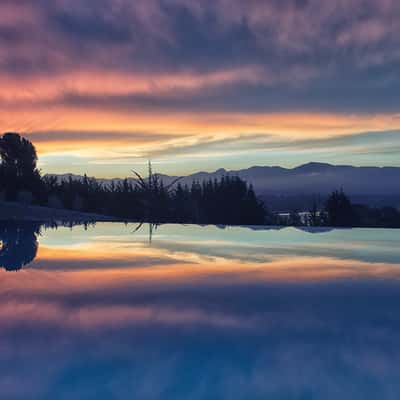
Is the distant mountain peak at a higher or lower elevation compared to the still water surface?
higher

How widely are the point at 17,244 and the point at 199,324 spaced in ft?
15.7

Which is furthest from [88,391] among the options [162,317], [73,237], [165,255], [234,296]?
[73,237]

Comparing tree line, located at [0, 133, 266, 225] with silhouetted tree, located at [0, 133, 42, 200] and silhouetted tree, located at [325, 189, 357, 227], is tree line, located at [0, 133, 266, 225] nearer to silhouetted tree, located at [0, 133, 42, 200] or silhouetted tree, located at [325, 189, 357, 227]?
silhouetted tree, located at [0, 133, 42, 200]

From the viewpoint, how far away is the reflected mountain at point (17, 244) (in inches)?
232

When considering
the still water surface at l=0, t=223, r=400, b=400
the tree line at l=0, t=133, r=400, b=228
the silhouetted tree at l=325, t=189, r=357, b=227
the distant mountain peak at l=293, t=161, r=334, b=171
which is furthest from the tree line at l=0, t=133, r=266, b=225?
the distant mountain peak at l=293, t=161, r=334, b=171

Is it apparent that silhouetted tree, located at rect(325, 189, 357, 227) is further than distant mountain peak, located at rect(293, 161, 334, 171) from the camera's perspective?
No

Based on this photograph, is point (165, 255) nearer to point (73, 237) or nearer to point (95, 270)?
point (95, 270)

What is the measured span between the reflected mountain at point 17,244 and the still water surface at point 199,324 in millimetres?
72

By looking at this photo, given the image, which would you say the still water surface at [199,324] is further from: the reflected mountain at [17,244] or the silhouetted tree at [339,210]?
the silhouetted tree at [339,210]

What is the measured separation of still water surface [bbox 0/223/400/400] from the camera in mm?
2477

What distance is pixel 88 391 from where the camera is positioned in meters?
2.37

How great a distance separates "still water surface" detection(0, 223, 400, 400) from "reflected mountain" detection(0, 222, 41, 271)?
72mm

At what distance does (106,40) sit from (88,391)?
7.47 meters

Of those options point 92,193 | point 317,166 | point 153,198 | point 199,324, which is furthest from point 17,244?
point 317,166
